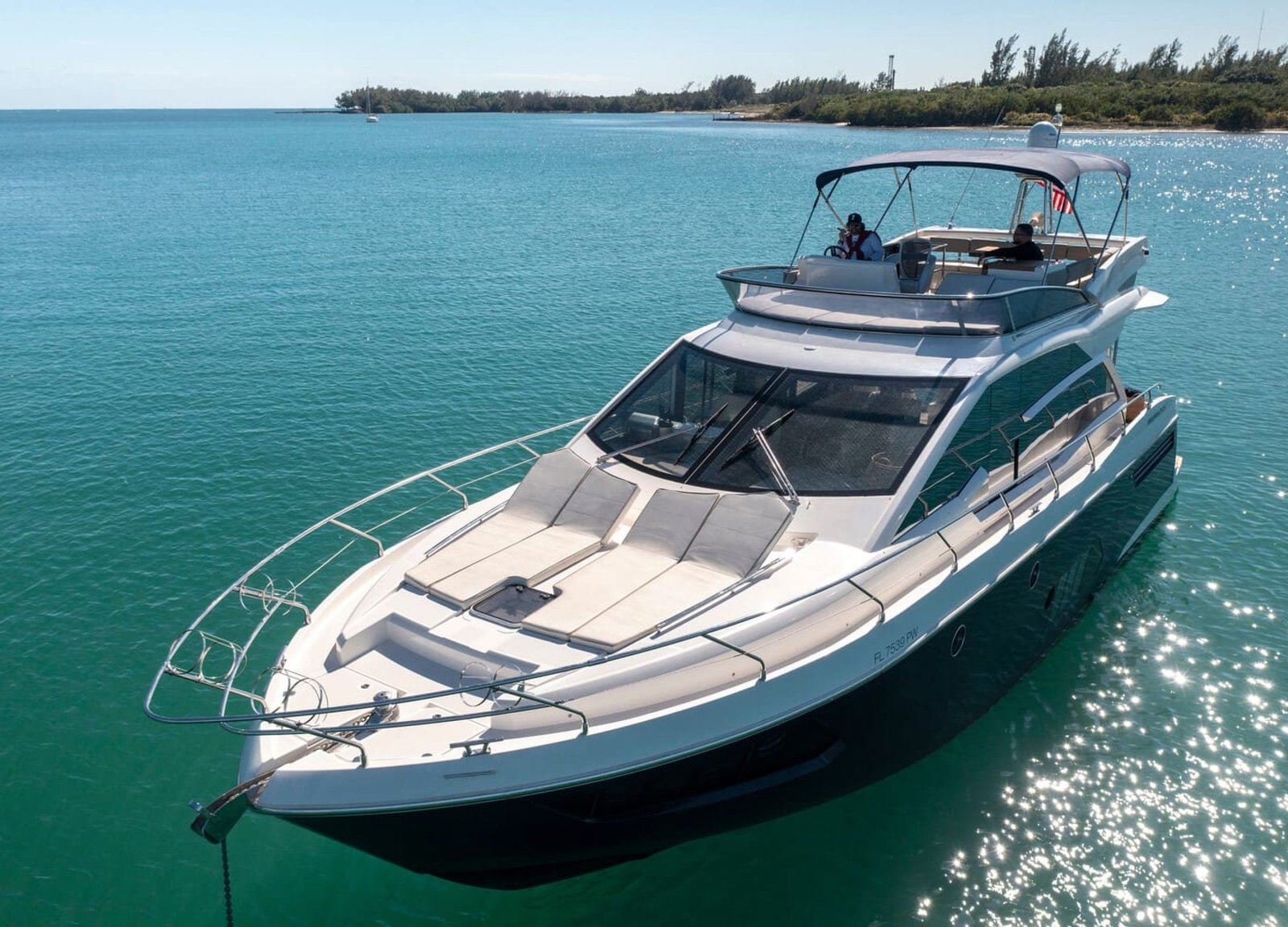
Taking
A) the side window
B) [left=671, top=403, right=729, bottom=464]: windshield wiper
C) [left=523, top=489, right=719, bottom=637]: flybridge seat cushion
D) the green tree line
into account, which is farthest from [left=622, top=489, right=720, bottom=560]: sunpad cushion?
the green tree line

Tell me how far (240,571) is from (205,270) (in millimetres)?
20699

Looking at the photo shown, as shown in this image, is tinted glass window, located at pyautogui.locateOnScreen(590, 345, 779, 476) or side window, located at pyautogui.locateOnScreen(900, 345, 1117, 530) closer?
side window, located at pyautogui.locateOnScreen(900, 345, 1117, 530)

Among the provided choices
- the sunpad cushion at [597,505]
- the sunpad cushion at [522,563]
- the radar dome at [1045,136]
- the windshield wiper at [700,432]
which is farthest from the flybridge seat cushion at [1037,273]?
the sunpad cushion at [522,563]

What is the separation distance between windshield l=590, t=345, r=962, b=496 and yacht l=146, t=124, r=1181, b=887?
0.03 meters

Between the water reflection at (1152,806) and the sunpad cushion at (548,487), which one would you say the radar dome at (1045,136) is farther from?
the sunpad cushion at (548,487)

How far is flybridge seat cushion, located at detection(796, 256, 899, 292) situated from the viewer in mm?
9695

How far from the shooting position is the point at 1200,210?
130 ft

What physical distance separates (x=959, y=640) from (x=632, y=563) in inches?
108

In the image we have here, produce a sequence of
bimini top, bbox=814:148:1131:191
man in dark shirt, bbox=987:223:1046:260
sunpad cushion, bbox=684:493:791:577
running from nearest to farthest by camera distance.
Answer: sunpad cushion, bbox=684:493:791:577, bimini top, bbox=814:148:1131:191, man in dark shirt, bbox=987:223:1046:260

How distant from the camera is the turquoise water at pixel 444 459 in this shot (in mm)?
7012

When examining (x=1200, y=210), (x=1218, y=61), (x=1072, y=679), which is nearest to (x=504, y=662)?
(x=1072, y=679)

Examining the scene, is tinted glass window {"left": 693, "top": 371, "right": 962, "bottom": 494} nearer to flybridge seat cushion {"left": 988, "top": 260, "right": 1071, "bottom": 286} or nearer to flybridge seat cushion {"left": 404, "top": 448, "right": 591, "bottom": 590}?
flybridge seat cushion {"left": 404, "top": 448, "right": 591, "bottom": 590}

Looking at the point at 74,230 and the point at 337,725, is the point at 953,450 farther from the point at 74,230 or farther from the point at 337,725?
the point at 74,230

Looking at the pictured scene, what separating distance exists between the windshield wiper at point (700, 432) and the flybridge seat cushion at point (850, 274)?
243 centimetres
